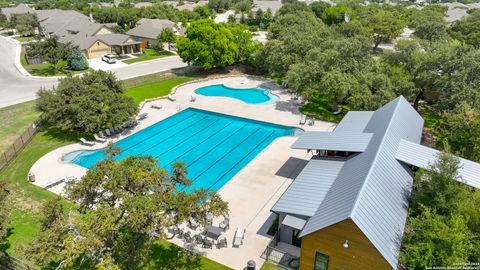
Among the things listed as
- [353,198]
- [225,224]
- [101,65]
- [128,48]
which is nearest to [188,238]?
[225,224]

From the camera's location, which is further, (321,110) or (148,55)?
(148,55)

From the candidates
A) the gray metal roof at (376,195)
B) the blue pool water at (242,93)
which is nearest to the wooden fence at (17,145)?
the blue pool water at (242,93)

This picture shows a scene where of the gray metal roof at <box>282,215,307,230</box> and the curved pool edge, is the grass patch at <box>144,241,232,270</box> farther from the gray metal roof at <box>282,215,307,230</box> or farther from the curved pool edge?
the curved pool edge

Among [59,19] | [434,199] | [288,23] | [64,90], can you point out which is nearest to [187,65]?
[288,23]

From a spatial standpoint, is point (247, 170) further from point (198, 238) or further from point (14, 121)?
point (14, 121)

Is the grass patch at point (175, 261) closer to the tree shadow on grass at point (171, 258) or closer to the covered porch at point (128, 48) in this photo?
the tree shadow on grass at point (171, 258)

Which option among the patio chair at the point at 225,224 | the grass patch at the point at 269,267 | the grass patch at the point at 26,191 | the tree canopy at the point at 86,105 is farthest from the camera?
the tree canopy at the point at 86,105

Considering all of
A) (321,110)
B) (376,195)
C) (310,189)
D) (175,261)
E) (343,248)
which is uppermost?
(376,195)
